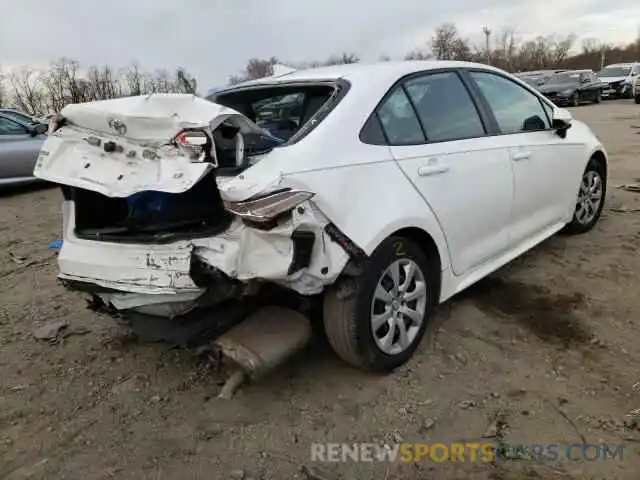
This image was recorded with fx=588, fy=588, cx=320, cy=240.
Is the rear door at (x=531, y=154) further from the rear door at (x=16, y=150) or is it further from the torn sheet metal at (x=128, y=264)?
the rear door at (x=16, y=150)

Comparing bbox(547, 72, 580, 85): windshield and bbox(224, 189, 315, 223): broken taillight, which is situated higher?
bbox(547, 72, 580, 85): windshield

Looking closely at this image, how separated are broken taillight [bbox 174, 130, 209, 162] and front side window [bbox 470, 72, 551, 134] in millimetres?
2066

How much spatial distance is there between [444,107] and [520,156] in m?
0.74

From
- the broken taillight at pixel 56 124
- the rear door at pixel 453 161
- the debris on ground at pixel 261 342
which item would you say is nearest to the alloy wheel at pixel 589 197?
the rear door at pixel 453 161

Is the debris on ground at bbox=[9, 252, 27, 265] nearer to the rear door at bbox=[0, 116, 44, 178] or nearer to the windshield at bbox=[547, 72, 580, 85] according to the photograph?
the rear door at bbox=[0, 116, 44, 178]

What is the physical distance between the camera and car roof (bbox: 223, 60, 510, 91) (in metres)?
3.17

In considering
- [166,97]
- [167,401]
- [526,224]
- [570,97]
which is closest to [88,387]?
[167,401]

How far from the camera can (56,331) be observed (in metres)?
3.85

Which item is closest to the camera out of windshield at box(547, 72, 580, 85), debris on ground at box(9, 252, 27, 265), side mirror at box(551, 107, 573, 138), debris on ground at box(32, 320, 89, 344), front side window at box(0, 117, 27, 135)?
debris on ground at box(32, 320, 89, 344)

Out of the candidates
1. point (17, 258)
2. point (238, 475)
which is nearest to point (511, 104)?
point (238, 475)

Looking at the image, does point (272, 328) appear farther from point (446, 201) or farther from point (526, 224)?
point (526, 224)

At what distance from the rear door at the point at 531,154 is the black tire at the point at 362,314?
128cm

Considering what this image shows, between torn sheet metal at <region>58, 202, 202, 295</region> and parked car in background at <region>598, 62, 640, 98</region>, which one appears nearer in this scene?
torn sheet metal at <region>58, 202, 202, 295</region>

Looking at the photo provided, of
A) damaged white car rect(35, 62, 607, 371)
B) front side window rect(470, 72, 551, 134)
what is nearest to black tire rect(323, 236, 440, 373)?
damaged white car rect(35, 62, 607, 371)
